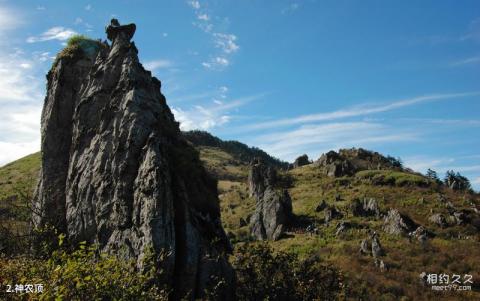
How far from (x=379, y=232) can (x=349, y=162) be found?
31047 mm

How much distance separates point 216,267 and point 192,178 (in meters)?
6.29

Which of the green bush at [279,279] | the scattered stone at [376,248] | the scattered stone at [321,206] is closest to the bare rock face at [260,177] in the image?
the scattered stone at [321,206]

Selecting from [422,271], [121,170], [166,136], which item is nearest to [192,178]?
[166,136]

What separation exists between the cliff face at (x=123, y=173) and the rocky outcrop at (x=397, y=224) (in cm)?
2708

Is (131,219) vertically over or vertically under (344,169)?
under

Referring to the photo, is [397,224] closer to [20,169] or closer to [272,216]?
[272,216]

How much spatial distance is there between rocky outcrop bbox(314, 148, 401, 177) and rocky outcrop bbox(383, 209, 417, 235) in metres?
24.9

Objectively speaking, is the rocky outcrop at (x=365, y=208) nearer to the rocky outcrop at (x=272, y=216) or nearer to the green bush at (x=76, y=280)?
the rocky outcrop at (x=272, y=216)

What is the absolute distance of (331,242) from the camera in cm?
4338

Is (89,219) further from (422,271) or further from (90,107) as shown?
(422,271)

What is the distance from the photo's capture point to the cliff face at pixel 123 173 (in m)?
16.0

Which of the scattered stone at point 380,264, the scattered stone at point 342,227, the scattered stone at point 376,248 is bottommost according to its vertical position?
the scattered stone at point 380,264

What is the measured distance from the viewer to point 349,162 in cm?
7550

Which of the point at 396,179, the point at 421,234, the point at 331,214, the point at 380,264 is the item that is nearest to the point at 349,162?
the point at 396,179
